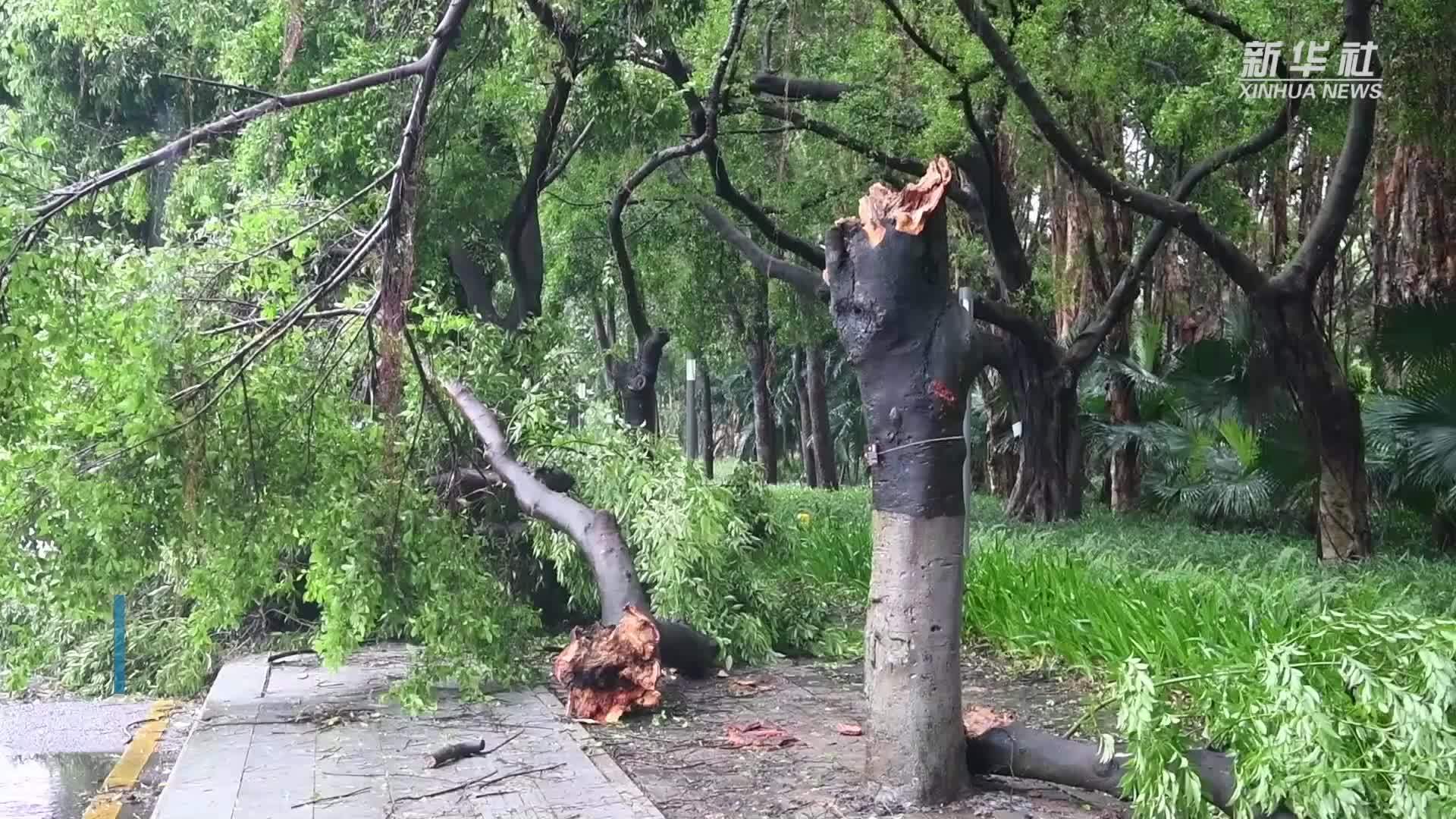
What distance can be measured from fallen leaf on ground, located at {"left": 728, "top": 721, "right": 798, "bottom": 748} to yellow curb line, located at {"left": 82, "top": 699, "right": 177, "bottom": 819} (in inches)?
128

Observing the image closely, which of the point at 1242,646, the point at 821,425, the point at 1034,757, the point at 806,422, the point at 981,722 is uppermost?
the point at 806,422

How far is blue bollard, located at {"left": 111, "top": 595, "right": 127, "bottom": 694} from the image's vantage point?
9617 mm

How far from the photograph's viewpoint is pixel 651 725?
759 centimetres

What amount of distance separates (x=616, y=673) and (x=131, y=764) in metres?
2.91

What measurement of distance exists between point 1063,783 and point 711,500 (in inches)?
170

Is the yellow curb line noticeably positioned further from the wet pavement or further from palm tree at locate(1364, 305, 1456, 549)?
palm tree at locate(1364, 305, 1456, 549)

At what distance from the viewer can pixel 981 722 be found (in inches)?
236

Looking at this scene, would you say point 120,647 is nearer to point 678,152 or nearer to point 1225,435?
point 678,152

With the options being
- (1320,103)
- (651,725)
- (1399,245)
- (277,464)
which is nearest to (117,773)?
(277,464)

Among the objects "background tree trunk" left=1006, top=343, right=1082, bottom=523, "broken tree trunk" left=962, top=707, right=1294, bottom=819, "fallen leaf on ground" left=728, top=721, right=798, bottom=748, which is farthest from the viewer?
"background tree trunk" left=1006, top=343, right=1082, bottom=523

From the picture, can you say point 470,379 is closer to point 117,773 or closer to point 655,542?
point 655,542

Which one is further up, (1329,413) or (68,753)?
(1329,413)

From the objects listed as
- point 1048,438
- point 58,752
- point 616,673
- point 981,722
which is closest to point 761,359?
point 1048,438

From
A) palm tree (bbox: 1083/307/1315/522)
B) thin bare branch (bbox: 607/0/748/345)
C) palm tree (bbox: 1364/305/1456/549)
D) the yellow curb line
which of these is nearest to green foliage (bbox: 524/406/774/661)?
the yellow curb line
